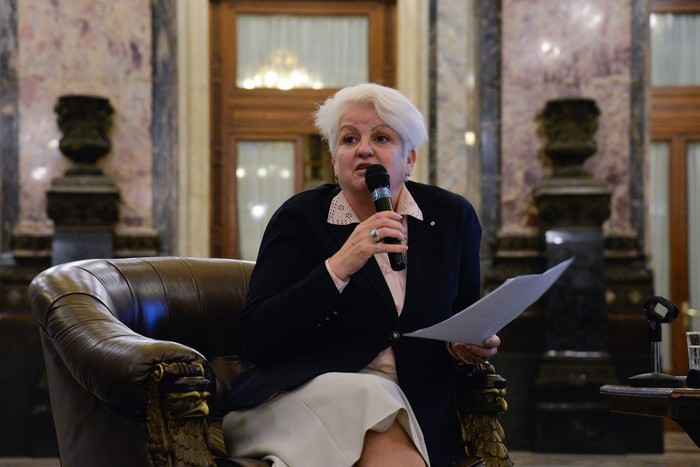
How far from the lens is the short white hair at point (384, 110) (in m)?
3.06

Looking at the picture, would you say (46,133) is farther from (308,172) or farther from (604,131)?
(604,131)

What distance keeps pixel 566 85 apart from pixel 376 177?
15.5 feet

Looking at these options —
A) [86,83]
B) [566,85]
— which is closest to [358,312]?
[566,85]

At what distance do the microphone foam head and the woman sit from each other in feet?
0.27

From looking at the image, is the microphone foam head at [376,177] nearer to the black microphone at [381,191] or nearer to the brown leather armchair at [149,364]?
the black microphone at [381,191]

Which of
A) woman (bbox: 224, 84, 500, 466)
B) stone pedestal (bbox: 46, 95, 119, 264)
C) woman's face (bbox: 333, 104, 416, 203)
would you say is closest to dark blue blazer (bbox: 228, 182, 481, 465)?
woman (bbox: 224, 84, 500, 466)

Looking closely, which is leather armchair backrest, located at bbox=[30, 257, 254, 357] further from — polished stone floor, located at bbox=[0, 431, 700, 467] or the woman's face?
polished stone floor, located at bbox=[0, 431, 700, 467]

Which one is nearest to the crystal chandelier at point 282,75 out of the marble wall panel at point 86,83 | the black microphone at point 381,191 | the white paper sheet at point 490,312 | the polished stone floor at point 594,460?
the marble wall panel at point 86,83

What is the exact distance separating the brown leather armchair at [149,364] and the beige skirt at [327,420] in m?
0.11

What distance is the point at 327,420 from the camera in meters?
2.72

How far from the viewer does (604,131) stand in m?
7.35

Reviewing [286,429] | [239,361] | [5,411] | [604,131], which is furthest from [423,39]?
[286,429]

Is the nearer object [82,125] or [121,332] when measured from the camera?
[121,332]

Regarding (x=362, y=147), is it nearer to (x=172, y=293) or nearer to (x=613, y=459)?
(x=172, y=293)
